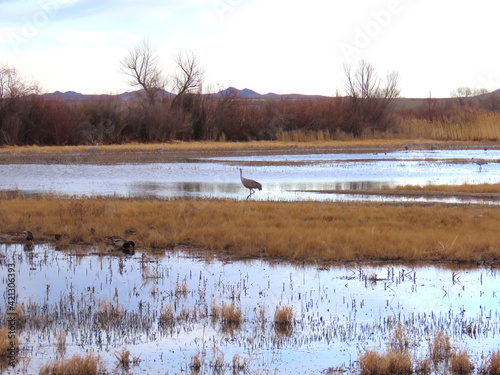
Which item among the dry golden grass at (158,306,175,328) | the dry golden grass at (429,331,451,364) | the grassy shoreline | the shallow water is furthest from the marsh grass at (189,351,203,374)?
the shallow water

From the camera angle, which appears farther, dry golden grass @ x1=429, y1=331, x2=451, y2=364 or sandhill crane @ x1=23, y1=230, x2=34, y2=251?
sandhill crane @ x1=23, y1=230, x2=34, y2=251

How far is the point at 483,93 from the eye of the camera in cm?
11512

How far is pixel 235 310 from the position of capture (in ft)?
25.4

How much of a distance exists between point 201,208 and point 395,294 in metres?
6.85

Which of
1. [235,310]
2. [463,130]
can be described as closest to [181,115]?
[463,130]

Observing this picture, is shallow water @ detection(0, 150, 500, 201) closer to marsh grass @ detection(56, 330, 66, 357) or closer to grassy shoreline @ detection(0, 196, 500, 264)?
grassy shoreline @ detection(0, 196, 500, 264)

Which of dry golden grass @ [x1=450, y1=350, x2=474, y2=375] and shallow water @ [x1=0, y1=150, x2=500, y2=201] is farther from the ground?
shallow water @ [x1=0, y1=150, x2=500, y2=201]

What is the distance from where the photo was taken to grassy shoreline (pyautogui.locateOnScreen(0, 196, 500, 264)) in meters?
11.1

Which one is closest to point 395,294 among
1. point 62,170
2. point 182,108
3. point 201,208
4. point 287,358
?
point 287,358

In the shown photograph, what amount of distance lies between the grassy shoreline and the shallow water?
12.3 feet

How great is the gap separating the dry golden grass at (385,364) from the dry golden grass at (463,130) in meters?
46.6

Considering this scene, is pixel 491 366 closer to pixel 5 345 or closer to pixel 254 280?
pixel 254 280

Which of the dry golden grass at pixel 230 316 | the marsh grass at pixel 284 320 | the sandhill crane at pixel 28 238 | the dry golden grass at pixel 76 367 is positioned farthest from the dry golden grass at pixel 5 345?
the sandhill crane at pixel 28 238

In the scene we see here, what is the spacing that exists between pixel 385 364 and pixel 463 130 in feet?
158
